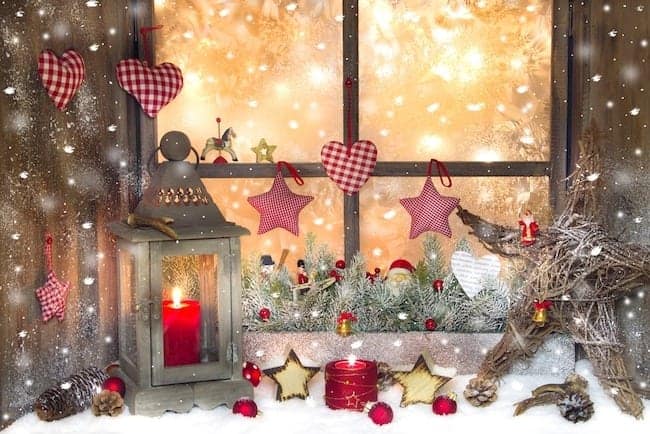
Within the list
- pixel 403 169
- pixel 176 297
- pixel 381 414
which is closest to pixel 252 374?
pixel 176 297

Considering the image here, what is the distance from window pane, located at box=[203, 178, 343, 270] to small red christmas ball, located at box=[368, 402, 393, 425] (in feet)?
2.25

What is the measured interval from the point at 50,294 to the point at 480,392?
3.56 feet

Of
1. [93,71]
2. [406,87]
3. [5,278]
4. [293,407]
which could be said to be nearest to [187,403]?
[293,407]

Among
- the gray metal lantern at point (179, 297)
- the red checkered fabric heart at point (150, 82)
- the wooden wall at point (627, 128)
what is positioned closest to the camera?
the gray metal lantern at point (179, 297)

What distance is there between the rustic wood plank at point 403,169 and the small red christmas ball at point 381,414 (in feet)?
2.66

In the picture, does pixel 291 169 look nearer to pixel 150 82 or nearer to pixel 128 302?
pixel 150 82

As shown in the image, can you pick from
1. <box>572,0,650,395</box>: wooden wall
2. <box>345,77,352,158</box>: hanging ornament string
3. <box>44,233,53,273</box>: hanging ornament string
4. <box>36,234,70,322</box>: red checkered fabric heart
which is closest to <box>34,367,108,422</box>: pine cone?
<box>36,234,70,322</box>: red checkered fabric heart

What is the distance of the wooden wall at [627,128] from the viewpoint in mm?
2170

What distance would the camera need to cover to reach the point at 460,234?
2.59 metres

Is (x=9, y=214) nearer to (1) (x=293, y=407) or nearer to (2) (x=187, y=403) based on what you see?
(2) (x=187, y=403)

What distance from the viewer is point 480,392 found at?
7.03 ft

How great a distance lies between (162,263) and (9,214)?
37 cm

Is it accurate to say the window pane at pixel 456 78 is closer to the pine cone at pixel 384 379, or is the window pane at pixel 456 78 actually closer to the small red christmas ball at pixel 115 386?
the pine cone at pixel 384 379

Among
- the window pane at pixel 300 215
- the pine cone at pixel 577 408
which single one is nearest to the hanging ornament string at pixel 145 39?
the window pane at pixel 300 215
